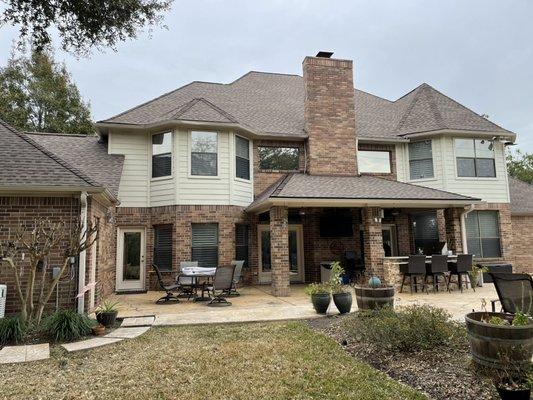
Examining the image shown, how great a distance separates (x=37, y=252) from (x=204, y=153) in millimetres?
7000

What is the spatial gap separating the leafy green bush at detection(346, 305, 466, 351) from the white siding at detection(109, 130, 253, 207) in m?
8.00

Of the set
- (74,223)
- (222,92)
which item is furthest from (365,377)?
(222,92)

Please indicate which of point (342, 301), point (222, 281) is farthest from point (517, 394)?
point (222, 281)

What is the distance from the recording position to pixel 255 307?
8.80 metres

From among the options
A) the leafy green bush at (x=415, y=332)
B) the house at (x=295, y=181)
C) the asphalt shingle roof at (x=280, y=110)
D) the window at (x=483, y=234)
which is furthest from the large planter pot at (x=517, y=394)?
the window at (x=483, y=234)

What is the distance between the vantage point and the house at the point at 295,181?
11695 mm

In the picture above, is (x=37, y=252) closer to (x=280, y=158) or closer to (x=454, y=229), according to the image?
(x=280, y=158)

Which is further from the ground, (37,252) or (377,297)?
(37,252)

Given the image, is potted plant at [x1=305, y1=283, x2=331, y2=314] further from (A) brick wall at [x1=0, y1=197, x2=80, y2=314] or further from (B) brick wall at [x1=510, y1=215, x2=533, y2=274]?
(B) brick wall at [x1=510, y1=215, x2=533, y2=274]

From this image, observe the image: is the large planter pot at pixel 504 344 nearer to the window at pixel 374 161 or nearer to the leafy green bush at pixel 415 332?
the leafy green bush at pixel 415 332

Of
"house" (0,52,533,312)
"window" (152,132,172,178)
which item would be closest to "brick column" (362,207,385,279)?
"house" (0,52,533,312)

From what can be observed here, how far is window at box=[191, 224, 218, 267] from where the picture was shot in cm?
1222

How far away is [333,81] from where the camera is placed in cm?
1407

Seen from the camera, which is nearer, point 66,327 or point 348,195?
point 66,327
